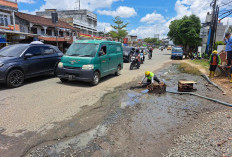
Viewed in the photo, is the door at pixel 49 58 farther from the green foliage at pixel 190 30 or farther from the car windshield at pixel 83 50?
the green foliage at pixel 190 30

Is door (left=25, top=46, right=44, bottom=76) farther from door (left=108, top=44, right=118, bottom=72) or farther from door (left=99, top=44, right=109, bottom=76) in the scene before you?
door (left=108, top=44, right=118, bottom=72)

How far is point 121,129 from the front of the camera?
3539 mm

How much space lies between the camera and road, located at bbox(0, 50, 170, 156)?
3.47 meters

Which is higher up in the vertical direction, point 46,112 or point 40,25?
point 40,25

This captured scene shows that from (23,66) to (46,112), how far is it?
3.50m

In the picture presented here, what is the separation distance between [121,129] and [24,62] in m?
5.44

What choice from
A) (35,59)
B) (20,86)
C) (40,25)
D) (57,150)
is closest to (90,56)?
(35,59)

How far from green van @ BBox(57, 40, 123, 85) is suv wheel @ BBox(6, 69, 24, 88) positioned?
1506 mm

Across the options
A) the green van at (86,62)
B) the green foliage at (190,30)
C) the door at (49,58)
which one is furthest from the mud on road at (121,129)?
the green foliage at (190,30)

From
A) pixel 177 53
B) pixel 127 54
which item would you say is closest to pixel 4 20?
pixel 127 54

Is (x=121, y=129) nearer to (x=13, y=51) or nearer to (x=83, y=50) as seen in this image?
(x=83, y=50)

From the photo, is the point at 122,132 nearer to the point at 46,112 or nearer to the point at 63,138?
the point at 63,138

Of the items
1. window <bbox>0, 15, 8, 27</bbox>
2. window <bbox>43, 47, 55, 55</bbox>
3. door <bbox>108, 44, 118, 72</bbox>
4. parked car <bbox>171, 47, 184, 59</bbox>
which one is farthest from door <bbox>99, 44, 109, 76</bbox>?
parked car <bbox>171, 47, 184, 59</bbox>

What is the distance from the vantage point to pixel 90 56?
22.6 ft
